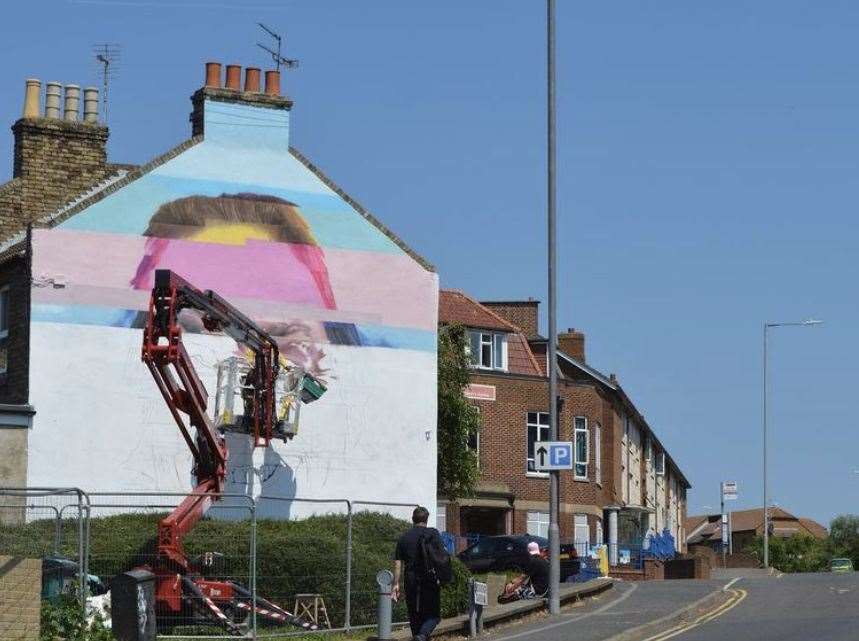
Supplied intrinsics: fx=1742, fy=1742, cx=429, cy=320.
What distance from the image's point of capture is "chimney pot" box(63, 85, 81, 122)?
42250mm

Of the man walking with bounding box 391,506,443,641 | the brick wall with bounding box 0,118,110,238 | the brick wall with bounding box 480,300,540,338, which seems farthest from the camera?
the brick wall with bounding box 480,300,540,338

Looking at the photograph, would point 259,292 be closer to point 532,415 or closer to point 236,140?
point 236,140

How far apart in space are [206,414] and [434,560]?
10.4m

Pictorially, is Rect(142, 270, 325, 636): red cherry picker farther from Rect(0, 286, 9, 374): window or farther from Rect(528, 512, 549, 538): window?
Rect(528, 512, 549, 538): window

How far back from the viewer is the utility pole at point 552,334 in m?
26.3

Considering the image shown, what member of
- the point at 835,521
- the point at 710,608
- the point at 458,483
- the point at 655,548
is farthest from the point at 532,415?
the point at 835,521

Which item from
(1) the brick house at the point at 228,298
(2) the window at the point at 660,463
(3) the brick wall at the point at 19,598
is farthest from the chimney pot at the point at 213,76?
(2) the window at the point at 660,463

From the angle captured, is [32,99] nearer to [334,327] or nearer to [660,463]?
[334,327]

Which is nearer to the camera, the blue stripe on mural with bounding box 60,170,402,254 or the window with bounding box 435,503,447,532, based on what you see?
the blue stripe on mural with bounding box 60,170,402,254

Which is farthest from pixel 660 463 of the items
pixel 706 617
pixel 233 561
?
pixel 233 561

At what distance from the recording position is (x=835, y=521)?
6093 inches

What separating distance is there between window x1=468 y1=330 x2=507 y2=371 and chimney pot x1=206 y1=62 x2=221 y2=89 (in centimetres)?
2251

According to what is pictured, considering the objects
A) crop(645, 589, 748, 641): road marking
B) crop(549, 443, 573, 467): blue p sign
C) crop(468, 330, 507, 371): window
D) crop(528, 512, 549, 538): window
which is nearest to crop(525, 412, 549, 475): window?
crop(528, 512, 549, 538): window

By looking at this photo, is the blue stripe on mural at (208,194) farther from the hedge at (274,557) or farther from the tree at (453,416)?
the hedge at (274,557)
